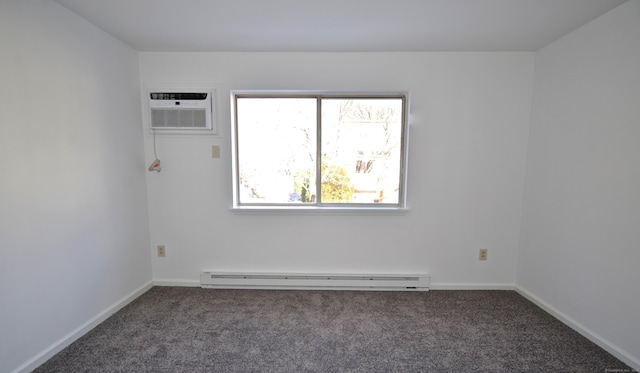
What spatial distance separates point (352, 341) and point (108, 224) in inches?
86.4

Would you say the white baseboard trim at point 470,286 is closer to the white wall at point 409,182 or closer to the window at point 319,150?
the white wall at point 409,182

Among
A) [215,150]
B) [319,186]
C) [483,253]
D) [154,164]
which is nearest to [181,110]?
[215,150]

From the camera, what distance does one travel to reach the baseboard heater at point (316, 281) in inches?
103

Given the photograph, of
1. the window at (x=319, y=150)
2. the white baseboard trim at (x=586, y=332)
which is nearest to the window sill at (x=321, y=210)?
the window at (x=319, y=150)

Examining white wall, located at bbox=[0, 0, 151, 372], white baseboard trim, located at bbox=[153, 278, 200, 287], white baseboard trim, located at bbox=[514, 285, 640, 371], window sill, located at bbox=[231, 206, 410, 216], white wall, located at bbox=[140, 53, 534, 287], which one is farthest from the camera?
white baseboard trim, located at bbox=[153, 278, 200, 287]

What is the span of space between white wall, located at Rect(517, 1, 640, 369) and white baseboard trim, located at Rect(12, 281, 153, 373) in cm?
376

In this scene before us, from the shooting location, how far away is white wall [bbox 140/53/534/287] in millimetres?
2457

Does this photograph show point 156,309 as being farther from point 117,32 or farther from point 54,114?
point 117,32

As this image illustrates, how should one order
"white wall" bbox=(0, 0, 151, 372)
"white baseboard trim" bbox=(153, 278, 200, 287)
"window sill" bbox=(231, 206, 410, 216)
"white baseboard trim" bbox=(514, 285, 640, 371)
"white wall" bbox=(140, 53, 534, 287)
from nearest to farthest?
"white wall" bbox=(0, 0, 151, 372)
"white baseboard trim" bbox=(514, 285, 640, 371)
"white wall" bbox=(140, 53, 534, 287)
"window sill" bbox=(231, 206, 410, 216)
"white baseboard trim" bbox=(153, 278, 200, 287)

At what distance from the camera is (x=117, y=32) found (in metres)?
2.11

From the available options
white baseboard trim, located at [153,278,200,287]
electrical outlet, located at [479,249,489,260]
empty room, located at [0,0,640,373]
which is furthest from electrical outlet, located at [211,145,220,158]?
electrical outlet, located at [479,249,489,260]

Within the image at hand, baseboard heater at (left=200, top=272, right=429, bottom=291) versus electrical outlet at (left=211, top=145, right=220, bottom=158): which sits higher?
electrical outlet at (left=211, top=145, right=220, bottom=158)

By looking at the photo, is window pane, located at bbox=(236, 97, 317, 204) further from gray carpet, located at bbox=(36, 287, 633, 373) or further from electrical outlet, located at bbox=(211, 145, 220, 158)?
gray carpet, located at bbox=(36, 287, 633, 373)

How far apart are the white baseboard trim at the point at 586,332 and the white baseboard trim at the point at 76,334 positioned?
12.3 ft
